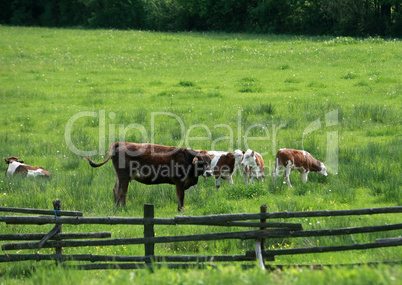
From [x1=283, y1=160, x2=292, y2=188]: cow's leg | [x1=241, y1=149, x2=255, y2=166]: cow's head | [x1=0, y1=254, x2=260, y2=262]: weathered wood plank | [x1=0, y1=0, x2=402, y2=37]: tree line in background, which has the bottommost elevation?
[x1=0, y1=254, x2=260, y2=262]: weathered wood plank

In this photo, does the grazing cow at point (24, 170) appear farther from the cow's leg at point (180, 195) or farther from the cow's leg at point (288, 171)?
the cow's leg at point (288, 171)

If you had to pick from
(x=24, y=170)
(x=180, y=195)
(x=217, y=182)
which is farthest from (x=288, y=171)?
(x=24, y=170)

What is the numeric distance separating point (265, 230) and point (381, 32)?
37.9 m

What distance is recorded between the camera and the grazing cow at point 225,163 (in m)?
12.8

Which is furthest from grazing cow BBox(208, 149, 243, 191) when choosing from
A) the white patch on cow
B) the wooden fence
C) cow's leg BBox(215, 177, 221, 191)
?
the white patch on cow

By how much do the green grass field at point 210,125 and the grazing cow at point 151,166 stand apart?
0.43 meters

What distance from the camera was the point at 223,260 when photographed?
27.2 feet

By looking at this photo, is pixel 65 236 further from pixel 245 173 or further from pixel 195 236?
pixel 245 173

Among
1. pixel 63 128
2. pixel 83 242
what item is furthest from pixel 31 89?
pixel 83 242

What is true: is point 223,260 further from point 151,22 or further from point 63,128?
point 151,22

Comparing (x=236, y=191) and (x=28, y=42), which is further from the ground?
(x=28, y=42)

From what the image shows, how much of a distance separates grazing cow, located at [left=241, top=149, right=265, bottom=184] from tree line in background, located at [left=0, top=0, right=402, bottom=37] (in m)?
31.8

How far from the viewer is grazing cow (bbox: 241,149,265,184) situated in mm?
12812

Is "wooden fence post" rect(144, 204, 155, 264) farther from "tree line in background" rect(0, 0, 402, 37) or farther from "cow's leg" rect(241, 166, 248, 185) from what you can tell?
"tree line in background" rect(0, 0, 402, 37)
